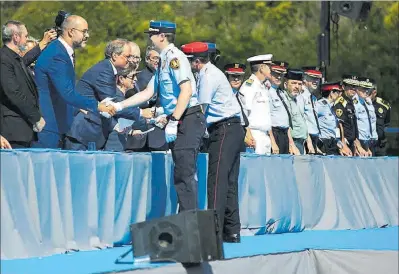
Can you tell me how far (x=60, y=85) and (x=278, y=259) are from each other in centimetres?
225

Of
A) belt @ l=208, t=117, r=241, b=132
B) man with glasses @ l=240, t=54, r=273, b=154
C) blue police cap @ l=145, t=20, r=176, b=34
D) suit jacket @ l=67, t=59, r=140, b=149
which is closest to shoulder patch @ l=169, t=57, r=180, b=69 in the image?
blue police cap @ l=145, t=20, r=176, b=34

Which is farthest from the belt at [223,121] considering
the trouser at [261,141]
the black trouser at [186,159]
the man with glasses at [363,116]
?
the man with glasses at [363,116]

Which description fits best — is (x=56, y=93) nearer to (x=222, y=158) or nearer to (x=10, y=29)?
(x=10, y=29)

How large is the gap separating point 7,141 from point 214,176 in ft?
6.62

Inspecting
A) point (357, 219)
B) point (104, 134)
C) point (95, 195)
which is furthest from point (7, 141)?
point (357, 219)

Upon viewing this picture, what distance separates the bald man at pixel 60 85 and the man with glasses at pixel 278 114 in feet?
11.9

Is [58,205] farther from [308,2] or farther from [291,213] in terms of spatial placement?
[308,2]

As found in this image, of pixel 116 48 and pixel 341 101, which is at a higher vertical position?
pixel 116 48

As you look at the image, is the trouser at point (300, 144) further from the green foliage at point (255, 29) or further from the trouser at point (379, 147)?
the green foliage at point (255, 29)

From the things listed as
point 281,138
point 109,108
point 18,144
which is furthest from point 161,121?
point 281,138

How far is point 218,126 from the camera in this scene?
31.9 ft

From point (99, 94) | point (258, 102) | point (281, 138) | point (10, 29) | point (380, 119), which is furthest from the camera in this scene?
point (380, 119)

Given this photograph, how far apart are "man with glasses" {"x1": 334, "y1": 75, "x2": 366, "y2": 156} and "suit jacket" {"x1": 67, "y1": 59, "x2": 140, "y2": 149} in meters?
6.03

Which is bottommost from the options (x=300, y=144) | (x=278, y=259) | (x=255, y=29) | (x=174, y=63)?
(x=278, y=259)
